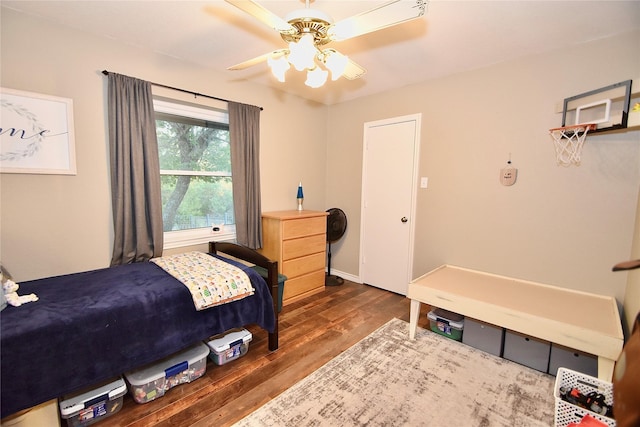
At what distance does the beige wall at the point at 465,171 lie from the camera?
6.43 ft

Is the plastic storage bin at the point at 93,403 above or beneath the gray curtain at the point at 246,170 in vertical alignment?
beneath

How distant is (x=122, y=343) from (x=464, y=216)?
301 centimetres

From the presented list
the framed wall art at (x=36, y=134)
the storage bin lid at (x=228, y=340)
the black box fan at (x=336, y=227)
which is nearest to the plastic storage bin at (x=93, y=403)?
the storage bin lid at (x=228, y=340)

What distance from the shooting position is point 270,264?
7.29 feet

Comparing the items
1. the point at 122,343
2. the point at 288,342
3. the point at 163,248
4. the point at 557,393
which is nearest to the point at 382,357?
the point at 288,342

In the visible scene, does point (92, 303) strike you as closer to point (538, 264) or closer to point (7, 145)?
point (7, 145)

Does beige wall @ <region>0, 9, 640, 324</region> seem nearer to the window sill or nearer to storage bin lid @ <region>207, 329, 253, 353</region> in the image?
the window sill

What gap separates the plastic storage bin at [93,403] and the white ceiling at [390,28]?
2.39m

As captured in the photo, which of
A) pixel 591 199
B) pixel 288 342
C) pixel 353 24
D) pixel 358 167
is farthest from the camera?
pixel 358 167

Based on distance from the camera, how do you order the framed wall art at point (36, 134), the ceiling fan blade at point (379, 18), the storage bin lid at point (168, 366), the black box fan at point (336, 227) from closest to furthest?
the ceiling fan blade at point (379, 18) < the storage bin lid at point (168, 366) < the framed wall art at point (36, 134) < the black box fan at point (336, 227)

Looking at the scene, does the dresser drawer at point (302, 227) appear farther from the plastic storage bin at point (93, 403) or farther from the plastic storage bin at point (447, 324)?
the plastic storage bin at point (93, 403)

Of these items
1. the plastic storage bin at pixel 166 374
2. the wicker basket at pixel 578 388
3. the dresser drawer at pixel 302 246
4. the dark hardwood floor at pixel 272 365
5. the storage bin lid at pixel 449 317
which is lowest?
the dark hardwood floor at pixel 272 365

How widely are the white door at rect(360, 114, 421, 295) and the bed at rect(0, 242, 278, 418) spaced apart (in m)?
1.88

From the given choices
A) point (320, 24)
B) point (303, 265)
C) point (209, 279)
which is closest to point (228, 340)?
point (209, 279)
